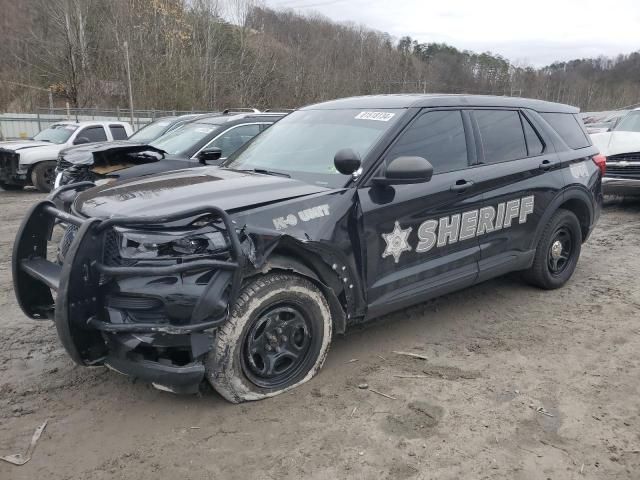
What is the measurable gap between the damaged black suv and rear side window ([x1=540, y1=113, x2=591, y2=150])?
5.6 inches

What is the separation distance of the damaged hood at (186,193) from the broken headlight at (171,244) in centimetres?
18

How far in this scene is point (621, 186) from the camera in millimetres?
9227

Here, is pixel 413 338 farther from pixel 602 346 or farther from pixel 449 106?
pixel 449 106

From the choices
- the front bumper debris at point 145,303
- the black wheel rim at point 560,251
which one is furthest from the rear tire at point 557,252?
the front bumper debris at point 145,303

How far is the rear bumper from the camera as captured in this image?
911cm

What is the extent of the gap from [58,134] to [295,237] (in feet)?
37.8

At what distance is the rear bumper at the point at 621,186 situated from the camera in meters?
9.11

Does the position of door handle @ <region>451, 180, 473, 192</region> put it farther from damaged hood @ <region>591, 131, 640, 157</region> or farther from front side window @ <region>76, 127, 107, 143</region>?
front side window @ <region>76, 127, 107, 143</region>

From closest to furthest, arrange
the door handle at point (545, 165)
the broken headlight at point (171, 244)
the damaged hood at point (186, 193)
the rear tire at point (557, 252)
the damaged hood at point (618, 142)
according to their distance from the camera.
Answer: the broken headlight at point (171, 244), the damaged hood at point (186, 193), the door handle at point (545, 165), the rear tire at point (557, 252), the damaged hood at point (618, 142)

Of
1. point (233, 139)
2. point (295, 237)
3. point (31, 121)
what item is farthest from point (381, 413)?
point (31, 121)

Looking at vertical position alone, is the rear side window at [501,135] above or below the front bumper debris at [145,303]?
above

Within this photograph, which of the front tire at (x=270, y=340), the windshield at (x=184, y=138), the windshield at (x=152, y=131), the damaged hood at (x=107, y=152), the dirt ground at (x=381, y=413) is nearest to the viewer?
the dirt ground at (x=381, y=413)

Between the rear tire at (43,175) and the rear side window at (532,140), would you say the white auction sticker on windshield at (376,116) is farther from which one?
the rear tire at (43,175)

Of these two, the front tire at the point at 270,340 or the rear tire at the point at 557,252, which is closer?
the front tire at the point at 270,340
